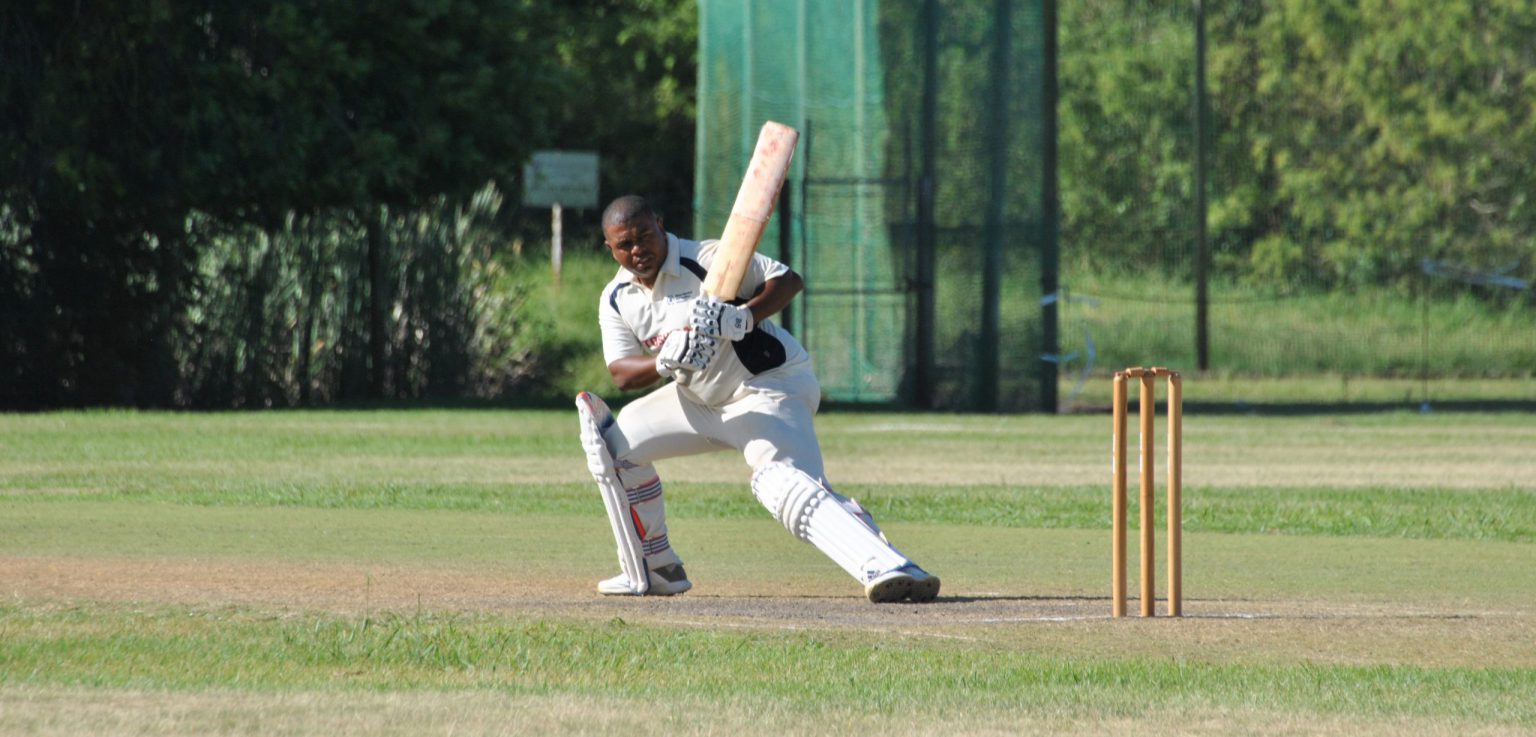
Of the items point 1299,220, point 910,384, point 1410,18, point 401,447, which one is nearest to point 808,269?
point 910,384

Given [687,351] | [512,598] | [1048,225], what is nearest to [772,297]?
[687,351]

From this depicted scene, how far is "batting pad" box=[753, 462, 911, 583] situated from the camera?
773 cm

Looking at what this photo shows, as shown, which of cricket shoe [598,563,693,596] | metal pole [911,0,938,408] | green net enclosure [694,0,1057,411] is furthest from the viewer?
metal pole [911,0,938,408]

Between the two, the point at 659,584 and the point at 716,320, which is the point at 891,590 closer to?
the point at 659,584

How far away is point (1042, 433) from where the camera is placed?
65.4 ft

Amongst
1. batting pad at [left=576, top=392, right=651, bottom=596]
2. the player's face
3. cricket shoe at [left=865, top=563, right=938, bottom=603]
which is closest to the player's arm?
the player's face

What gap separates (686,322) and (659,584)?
3.73ft

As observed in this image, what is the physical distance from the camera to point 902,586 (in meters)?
7.84

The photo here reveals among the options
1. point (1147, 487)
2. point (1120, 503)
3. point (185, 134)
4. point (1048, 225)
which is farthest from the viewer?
point (1048, 225)

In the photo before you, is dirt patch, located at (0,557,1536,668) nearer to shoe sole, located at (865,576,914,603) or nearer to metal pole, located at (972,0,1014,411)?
shoe sole, located at (865,576,914,603)

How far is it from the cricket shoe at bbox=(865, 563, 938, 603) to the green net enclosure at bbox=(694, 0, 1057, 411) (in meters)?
14.9

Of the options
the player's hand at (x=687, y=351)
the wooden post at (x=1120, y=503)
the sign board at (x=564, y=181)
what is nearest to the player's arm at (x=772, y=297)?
the player's hand at (x=687, y=351)

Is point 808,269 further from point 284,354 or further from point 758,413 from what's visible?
point 758,413

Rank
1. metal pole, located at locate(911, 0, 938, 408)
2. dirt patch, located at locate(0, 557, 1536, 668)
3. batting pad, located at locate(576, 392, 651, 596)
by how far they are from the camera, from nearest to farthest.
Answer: dirt patch, located at locate(0, 557, 1536, 668), batting pad, located at locate(576, 392, 651, 596), metal pole, located at locate(911, 0, 938, 408)
